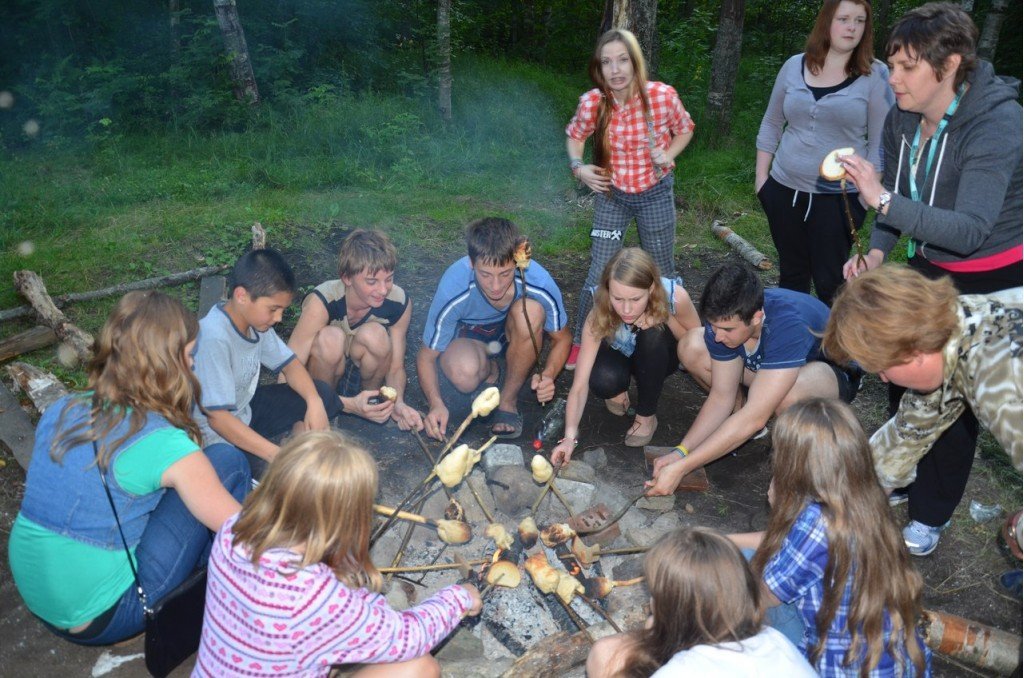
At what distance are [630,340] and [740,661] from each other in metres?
2.58

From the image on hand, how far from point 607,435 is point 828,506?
225cm

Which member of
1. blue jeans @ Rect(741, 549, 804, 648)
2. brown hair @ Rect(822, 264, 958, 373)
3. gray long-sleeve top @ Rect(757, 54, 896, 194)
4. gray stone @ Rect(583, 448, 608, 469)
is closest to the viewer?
brown hair @ Rect(822, 264, 958, 373)

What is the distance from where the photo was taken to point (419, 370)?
→ 4.54 metres

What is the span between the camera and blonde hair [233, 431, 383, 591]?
7.08 ft

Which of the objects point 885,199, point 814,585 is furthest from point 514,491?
point 885,199

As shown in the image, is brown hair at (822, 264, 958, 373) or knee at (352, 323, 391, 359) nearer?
brown hair at (822, 264, 958, 373)

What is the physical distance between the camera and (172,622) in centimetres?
276

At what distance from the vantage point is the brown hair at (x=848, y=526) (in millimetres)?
2311

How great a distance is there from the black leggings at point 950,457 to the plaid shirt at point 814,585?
3.61 ft

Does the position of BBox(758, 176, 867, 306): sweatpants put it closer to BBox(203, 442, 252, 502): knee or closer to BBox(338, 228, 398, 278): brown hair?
BBox(338, 228, 398, 278): brown hair

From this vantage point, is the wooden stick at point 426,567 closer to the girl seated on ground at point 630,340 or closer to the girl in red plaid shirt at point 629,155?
the girl seated on ground at point 630,340

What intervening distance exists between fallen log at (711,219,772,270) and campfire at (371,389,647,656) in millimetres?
3568

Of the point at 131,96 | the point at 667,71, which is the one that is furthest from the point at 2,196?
the point at 667,71

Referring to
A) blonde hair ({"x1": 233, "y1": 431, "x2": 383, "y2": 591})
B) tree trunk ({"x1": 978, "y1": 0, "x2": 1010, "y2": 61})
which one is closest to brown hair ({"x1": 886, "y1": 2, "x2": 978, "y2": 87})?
blonde hair ({"x1": 233, "y1": 431, "x2": 383, "y2": 591})
